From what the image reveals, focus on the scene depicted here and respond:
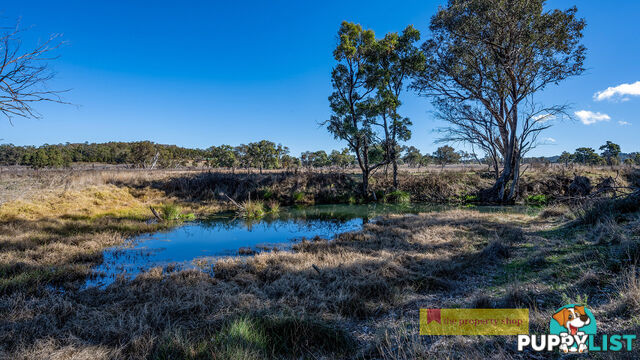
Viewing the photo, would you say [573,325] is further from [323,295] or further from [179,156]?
[179,156]

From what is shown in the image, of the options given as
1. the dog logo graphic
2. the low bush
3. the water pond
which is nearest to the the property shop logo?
the dog logo graphic

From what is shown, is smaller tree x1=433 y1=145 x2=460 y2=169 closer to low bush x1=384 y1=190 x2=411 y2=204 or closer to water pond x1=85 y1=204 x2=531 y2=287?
low bush x1=384 y1=190 x2=411 y2=204

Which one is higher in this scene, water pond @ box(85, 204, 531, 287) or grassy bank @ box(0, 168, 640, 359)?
grassy bank @ box(0, 168, 640, 359)

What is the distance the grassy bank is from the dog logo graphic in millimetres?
106

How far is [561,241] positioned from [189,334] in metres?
8.96

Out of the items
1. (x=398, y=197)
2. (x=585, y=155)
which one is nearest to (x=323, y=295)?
(x=398, y=197)

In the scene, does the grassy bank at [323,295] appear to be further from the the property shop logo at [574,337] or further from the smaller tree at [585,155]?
the smaller tree at [585,155]

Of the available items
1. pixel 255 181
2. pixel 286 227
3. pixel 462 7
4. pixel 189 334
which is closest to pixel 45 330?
A: pixel 189 334

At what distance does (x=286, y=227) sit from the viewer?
1438 centimetres

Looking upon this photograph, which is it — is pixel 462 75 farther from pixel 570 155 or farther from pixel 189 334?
pixel 570 155

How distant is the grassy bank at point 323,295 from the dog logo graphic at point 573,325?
11cm

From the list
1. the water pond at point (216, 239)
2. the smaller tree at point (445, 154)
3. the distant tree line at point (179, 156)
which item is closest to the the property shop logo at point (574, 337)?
the water pond at point (216, 239)

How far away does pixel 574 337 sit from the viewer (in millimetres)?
2730

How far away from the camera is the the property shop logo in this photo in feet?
7.94
